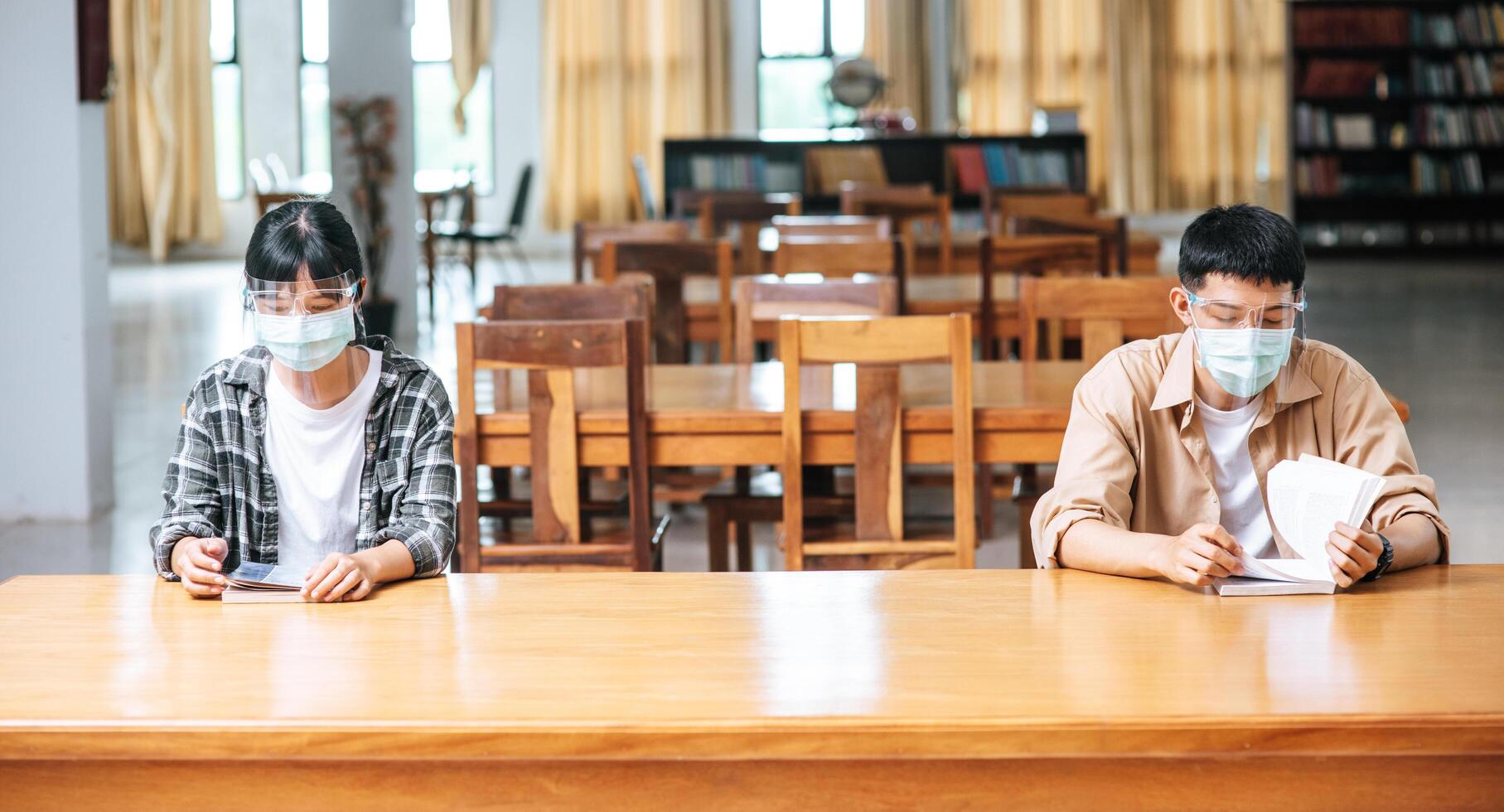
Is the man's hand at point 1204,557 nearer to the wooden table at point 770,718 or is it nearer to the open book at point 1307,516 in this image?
the open book at point 1307,516

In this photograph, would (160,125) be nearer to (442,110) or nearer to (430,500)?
(442,110)

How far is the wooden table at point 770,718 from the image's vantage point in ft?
4.39

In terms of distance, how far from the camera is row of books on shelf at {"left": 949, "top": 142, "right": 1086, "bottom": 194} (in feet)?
31.3

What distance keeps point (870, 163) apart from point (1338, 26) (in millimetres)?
6099

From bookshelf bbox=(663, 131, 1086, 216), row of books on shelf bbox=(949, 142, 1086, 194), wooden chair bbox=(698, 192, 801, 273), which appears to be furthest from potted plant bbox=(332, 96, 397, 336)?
row of books on shelf bbox=(949, 142, 1086, 194)

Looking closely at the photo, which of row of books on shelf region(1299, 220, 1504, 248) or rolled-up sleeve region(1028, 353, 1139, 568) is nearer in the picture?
rolled-up sleeve region(1028, 353, 1139, 568)

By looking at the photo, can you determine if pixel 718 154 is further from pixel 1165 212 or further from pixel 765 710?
pixel 765 710

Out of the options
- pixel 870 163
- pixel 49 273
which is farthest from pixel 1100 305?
pixel 870 163

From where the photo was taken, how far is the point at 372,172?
819 centimetres

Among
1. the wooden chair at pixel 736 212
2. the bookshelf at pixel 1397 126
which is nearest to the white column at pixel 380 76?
the wooden chair at pixel 736 212

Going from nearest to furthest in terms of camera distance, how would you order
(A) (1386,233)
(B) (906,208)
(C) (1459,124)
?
(B) (906,208) → (C) (1459,124) → (A) (1386,233)

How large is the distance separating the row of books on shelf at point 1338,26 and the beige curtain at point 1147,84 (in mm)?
758

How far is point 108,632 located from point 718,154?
8.18 metres

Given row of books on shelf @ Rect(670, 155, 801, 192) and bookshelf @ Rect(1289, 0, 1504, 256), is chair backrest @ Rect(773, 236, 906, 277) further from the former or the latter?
bookshelf @ Rect(1289, 0, 1504, 256)
